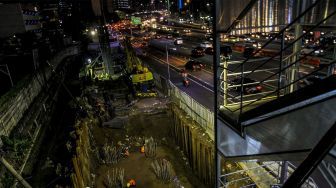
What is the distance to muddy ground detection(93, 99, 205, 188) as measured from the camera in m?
14.0

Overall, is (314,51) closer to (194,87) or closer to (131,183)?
(131,183)

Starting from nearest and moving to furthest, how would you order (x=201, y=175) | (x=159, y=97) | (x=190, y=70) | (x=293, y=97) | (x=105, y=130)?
(x=293, y=97)
(x=201, y=175)
(x=105, y=130)
(x=159, y=97)
(x=190, y=70)

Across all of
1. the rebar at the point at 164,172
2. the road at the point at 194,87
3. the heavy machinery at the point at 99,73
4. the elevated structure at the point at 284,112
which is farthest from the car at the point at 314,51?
the heavy machinery at the point at 99,73

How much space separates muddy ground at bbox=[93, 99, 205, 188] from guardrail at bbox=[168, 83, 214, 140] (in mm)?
1405

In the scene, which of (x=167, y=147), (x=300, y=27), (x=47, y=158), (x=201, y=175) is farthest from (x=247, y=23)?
(x=47, y=158)

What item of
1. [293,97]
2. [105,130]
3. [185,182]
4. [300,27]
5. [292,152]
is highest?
[300,27]

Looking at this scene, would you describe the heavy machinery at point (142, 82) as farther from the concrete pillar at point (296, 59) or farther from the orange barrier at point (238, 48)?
the orange barrier at point (238, 48)

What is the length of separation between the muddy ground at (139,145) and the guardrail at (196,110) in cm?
140

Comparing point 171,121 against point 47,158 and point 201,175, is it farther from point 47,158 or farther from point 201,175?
point 47,158

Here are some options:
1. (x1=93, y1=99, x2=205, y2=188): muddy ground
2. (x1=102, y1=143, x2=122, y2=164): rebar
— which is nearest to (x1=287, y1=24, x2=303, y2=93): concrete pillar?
(x1=93, y1=99, x2=205, y2=188): muddy ground

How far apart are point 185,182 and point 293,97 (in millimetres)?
10674

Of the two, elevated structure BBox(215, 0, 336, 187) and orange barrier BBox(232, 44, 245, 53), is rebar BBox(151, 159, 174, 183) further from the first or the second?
orange barrier BBox(232, 44, 245, 53)

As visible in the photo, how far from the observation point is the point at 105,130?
59.5 feet

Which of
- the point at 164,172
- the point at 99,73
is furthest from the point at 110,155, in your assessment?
the point at 99,73
